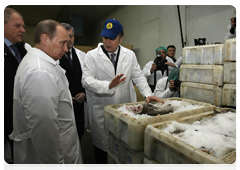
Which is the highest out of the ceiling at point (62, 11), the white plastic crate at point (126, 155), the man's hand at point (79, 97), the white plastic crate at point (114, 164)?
the ceiling at point (62, 11)

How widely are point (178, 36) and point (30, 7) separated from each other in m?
5.95

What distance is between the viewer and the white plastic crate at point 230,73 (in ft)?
4.05

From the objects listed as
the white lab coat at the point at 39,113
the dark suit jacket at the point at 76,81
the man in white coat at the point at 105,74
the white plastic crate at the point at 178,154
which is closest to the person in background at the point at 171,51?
the man in white coat at the point at 105,74

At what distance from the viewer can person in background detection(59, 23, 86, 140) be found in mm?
2031

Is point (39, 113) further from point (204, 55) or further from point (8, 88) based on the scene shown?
point (204, 55)

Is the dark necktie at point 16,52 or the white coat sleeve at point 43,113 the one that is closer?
Answer: the white coat sleeve at point 43,113

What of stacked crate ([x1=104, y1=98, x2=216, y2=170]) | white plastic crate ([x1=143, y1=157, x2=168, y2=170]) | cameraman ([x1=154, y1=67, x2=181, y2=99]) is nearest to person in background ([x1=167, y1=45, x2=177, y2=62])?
cameraman ([x1=154, y1=67, x2=181, y2=99])

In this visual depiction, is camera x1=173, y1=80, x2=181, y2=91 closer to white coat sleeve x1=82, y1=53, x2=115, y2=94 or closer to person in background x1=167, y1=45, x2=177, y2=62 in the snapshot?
white coat sleeve x1=82, y1=53, x2=115, y2=94

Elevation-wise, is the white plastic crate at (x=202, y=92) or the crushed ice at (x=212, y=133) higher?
the white plastic crate at (x=202, y=92)

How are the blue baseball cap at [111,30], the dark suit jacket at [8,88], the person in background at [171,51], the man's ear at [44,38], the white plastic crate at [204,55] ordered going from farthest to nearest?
the person in background at [171,51] → the blue baseball cap at [111,30] → the dark suit jacket at [8,88] → the white plastic crate at [204,55] → the man's ear at [44,38]

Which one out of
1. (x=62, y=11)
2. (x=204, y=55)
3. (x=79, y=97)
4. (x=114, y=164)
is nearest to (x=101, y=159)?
(x=114, y=164)

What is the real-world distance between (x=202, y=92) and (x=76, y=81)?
4.92 feet

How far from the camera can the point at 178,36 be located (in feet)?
13.7

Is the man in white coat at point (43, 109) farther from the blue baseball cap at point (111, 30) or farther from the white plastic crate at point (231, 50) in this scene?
the white plastic crate at point (231, 50)
